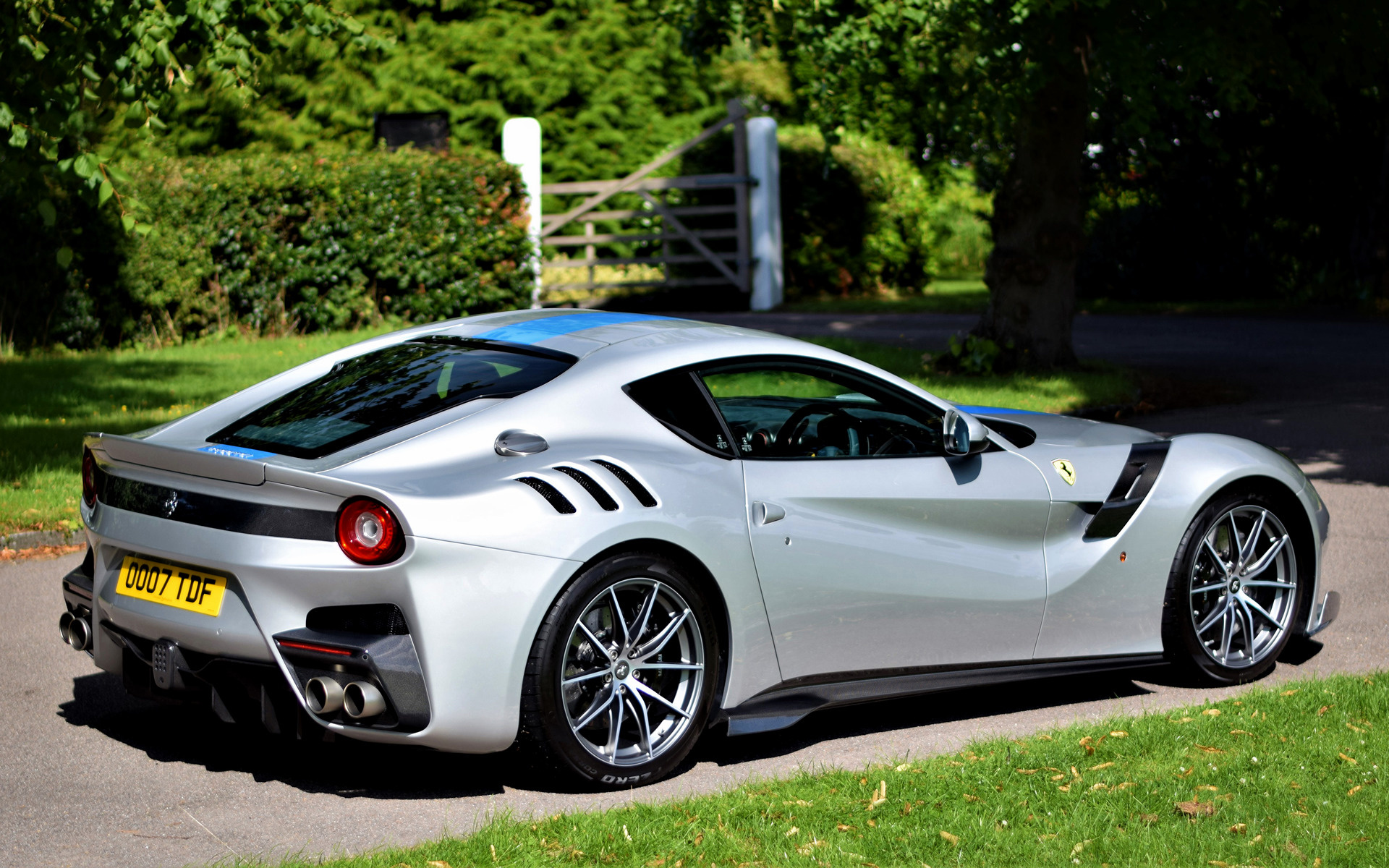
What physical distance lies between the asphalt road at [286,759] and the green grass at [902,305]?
49.3ft

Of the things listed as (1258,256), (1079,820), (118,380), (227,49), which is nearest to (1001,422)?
(1079,820)

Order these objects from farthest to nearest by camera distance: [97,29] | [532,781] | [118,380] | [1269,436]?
[118,380]
[1269,436]
[97,29]
[532,781]

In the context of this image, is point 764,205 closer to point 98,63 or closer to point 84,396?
point 84,396

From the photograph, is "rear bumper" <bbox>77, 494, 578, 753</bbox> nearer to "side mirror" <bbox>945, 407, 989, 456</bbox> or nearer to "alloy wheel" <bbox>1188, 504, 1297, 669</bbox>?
"side mirror" <bbox>945, 407, 989, 456</bbox>

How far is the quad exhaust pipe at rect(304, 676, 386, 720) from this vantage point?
4.20m

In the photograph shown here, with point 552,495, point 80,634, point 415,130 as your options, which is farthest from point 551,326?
point 415,130

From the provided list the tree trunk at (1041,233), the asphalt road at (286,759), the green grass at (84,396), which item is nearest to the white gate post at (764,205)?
the green grass at (84,396)

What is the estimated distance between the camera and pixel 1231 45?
1350cm

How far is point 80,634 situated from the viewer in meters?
4.87

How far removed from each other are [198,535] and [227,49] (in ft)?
19.6

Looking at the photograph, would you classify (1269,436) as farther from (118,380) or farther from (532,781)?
(118,380)

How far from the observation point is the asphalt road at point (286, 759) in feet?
14.1

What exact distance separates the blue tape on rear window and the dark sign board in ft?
72.7

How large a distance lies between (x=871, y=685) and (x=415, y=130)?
23.0 m
